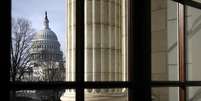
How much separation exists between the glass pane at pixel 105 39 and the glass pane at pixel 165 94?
261 cm

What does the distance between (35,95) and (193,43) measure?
5.68ft

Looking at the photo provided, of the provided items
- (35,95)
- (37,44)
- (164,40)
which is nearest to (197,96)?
(164,40)

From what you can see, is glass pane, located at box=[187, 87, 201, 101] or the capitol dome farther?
glass pane, located at box=[187, 87, 201, 101]

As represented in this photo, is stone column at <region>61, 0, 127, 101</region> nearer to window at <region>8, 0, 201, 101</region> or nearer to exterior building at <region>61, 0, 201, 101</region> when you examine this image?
exterior building at <region>61, 0, 201, 101</region>

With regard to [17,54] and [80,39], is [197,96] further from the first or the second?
[17,54]

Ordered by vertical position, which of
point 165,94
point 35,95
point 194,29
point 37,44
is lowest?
point 165,94

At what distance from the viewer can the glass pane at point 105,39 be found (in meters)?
6.14

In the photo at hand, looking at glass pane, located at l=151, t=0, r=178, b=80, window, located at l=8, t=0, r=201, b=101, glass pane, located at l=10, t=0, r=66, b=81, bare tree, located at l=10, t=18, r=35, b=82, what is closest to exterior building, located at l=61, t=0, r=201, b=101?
glass pane, located at l=151, t=0, r=178, b=80

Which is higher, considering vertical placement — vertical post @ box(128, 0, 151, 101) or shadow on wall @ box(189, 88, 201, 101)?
vertical post @ box(128, 0, 151, 101)

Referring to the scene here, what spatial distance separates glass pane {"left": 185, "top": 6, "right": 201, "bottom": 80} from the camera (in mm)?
2742

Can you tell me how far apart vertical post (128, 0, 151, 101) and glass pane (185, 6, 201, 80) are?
84cm

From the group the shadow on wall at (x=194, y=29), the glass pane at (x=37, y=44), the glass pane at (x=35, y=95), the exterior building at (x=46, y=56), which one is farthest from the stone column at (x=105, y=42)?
the glass pane at (x=35, y=95)

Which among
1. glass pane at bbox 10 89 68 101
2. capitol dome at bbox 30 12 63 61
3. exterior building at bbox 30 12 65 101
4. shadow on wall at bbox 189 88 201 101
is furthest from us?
shadow on wall at bbox 189 88 201 101

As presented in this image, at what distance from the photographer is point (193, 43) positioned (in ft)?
9.51
